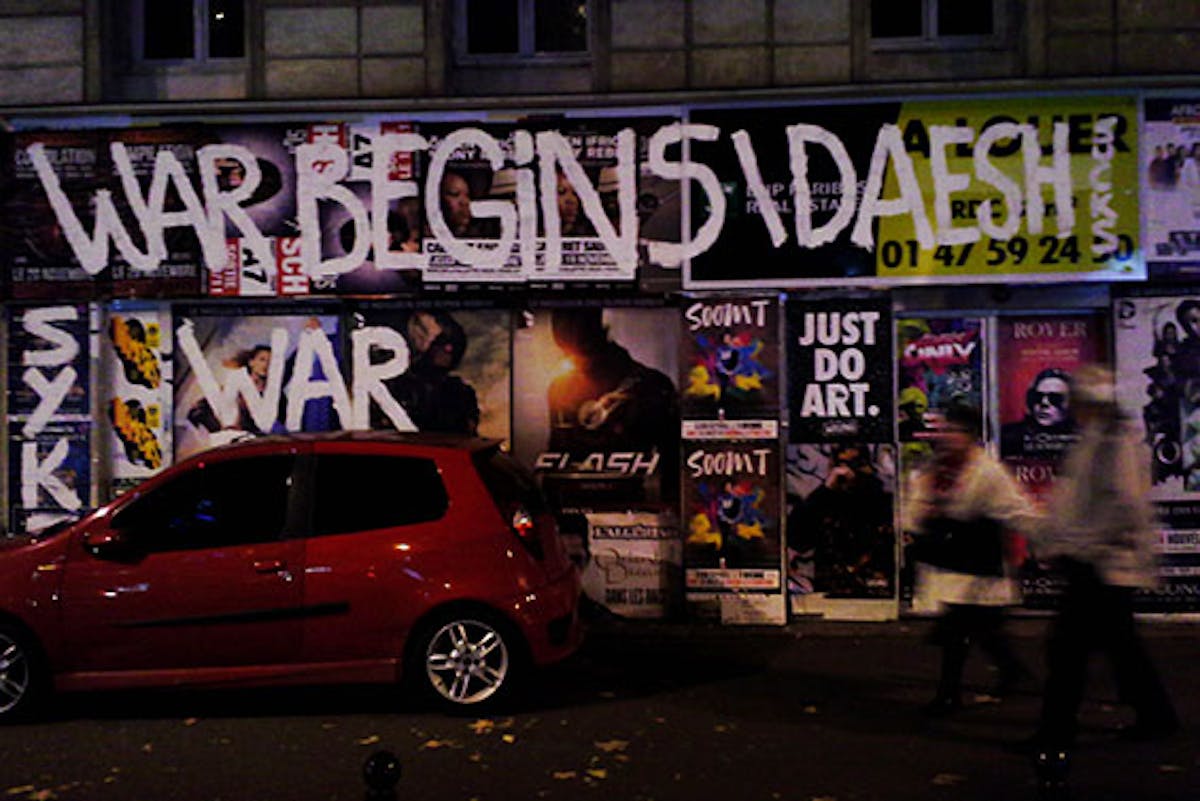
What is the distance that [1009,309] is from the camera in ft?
36.8

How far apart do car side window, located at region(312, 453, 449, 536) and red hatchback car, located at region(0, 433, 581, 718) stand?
0.04ft

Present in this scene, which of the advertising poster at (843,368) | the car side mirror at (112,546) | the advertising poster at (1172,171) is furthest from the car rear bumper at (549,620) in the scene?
the advertising poster at (1172,171)

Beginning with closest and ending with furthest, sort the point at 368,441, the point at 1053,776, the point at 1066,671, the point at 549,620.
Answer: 1. the point at 1053,776
2. the point at 1066,671
3. the point at 549,620
4. the point at 368,441

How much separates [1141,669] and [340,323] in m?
7.01

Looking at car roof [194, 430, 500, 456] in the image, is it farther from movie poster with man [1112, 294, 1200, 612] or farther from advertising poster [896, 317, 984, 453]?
movie poster with man [1112, 294, 1200, 612]

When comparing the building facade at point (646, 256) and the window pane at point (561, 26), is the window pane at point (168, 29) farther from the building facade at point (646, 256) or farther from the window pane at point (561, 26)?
the window pane at point (561, 26)

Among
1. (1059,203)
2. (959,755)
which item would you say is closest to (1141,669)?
(959,755)

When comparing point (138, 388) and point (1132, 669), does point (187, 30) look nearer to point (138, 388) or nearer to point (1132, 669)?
point (138, 388)

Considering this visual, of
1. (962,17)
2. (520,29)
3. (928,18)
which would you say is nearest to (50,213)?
(520,29)

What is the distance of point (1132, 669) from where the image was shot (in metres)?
7.18

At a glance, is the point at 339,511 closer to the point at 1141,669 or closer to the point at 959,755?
the point at 959,755

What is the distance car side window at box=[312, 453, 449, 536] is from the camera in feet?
26.6

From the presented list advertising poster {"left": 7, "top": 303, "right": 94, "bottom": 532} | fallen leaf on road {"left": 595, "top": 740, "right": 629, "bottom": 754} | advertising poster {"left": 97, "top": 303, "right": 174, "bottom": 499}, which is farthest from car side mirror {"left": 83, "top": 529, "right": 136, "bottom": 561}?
advertising poster {"left": 7, "top": 303, "right": 94, "bottom": 532}

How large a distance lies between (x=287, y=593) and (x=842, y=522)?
4.95m
